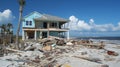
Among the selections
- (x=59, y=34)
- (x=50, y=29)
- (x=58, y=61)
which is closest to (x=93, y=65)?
(x=58, y=61)

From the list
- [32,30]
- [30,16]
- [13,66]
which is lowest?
[13,66]

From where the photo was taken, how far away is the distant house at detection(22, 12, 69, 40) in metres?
42.0

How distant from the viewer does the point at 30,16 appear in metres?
44.0

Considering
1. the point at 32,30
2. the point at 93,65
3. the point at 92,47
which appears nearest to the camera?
the point at 93,65

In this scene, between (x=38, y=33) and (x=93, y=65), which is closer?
(x=93, y=65)

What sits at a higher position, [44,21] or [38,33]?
[44,21]

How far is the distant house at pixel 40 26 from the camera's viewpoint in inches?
1652

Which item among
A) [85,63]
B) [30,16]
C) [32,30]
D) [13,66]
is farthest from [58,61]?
[30,16]

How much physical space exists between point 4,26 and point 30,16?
6.54 m

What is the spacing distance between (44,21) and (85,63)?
31.6 metres

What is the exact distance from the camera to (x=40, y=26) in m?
43.6

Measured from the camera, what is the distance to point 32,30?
41.5m

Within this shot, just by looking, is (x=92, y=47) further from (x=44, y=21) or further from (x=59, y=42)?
(x=44, y=21)

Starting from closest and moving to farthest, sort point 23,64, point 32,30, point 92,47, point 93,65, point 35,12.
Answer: point 93,65, point 23,64, point 92,47, point 32,30, point 35,12
